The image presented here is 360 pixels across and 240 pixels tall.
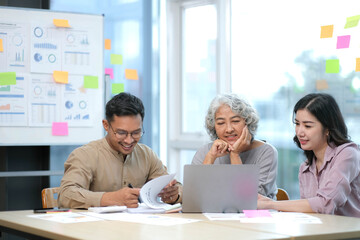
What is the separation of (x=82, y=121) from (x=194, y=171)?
6.20 ft

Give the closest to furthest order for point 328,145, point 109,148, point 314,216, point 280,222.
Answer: point 280,222 → point 314,216 → point 328,145 → point 109,148

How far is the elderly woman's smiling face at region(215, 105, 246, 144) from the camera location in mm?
2975

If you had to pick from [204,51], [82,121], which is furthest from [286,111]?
[82,121]

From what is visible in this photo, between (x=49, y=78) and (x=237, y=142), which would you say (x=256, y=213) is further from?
(x=49, y=78)

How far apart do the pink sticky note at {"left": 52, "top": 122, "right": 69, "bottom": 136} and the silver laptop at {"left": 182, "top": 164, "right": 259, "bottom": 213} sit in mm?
1831

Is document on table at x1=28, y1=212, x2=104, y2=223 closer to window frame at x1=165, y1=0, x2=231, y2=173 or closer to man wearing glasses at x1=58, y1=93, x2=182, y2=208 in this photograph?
man wearing glasses at x1=58, y1=93, x2=182, y2=208

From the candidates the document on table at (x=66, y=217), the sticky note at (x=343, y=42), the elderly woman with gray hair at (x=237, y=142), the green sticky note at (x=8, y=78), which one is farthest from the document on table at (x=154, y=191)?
the green sticky note at (x=8, y=78)

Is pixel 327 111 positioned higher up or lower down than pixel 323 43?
lower down

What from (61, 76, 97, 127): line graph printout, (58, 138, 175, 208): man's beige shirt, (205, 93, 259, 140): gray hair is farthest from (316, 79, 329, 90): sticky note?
(61, 76, 97, 127): line graph printout

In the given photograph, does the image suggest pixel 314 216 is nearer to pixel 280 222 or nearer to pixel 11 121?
pixel 280 222

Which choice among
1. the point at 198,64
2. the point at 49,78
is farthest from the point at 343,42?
the point at 49,78

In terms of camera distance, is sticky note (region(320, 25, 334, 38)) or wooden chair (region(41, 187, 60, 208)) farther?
sticky note (region(320, 25, 334, 38))

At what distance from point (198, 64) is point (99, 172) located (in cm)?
220

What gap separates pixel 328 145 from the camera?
8.69 feet
